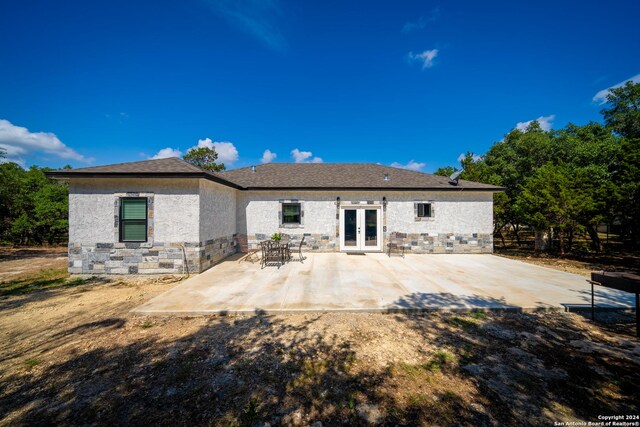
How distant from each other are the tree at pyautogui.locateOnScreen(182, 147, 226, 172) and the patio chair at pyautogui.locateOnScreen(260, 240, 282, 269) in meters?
25.0

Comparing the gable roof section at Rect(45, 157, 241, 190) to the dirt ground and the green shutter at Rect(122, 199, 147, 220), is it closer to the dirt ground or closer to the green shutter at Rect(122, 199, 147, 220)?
the green shutter at Rect(122, 199, 147, 220)

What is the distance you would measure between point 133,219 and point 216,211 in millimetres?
2689

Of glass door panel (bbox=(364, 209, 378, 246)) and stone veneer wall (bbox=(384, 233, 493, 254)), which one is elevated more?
glass door panel (bbox=(364, 209, 378, 246))

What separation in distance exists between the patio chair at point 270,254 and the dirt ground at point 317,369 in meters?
4.18

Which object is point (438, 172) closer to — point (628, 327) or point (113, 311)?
point (628, 327)

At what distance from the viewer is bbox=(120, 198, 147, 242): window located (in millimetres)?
7844

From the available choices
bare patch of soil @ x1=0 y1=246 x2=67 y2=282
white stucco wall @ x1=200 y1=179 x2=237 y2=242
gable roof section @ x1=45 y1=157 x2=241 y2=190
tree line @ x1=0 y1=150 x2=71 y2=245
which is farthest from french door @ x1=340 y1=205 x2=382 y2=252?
tree line @ x1=0 y1=150 x2=71 y2=245

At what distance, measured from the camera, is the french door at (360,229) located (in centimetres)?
1188

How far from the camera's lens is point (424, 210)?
39.7 feet

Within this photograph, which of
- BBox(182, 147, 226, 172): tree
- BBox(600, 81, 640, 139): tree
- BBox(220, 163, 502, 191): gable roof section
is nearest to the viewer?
BBox(220, 163, 502, 191): gable roof section

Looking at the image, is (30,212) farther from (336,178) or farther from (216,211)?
(336,178)

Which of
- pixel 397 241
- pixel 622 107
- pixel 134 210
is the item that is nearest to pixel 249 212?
pixel 134 210

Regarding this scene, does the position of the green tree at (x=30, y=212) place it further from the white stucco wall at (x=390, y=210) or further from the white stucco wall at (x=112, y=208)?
the white stucco wall at (x=390, y=210)

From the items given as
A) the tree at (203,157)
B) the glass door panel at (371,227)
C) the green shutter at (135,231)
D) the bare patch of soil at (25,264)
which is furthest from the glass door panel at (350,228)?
the tree at (203,157)
